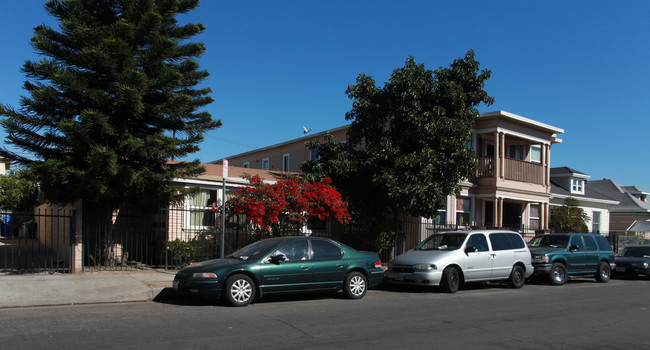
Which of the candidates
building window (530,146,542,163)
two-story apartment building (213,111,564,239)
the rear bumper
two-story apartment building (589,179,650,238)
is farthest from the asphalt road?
two-story apartment building (589,179,650,238)

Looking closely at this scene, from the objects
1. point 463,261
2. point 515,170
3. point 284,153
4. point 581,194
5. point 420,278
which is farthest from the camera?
point 581,194

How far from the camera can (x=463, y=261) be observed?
42.5 ft

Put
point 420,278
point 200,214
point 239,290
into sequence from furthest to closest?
1. point 200,214
2. point 420,278
3. point 239,290

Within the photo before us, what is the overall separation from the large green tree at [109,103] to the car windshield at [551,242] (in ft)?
37.3

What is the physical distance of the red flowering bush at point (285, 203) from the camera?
1459cm

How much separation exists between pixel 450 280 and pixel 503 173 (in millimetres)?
12165

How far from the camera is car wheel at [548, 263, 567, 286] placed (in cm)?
1544

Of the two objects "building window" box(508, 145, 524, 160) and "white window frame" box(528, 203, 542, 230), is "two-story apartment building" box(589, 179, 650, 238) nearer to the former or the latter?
"white window frame" box(528, 203, 542, 230)

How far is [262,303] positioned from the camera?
10.3 meters

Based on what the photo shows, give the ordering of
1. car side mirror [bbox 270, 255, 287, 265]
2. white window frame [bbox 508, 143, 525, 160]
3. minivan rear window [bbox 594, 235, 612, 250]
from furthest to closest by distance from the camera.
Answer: white window frame [bbox 508, 143, 525, 160]
minivan rear window [bbox 594, 235, 612, 250]
car side mirror [bbox 270, 255, 287, 265]

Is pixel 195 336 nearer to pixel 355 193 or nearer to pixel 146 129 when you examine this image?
pixel 146 129

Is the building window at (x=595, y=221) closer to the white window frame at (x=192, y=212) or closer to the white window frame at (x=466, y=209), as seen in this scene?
the white window frame at (x=466, y=209)

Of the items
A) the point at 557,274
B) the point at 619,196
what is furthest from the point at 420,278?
the point at 619,196

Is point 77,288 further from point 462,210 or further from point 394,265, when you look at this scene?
point 462,210
